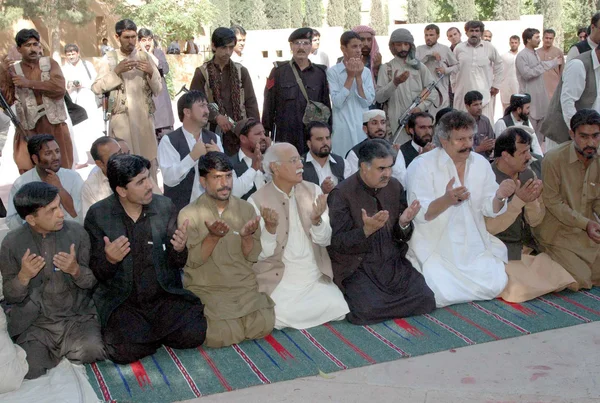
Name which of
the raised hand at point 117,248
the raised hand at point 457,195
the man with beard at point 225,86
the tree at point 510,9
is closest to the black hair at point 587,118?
the raised hand at point 457,195

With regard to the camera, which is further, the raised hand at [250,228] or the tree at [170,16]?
the tree at [170,16]

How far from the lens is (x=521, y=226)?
530 centimetres

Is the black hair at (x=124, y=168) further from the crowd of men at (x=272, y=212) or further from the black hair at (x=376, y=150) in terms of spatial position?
the black hair at (x=376, y=150)

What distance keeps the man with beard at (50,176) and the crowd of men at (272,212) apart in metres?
0.01

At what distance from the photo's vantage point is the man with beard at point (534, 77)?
392 inches

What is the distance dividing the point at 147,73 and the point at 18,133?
1.30m

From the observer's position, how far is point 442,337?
14.3ft

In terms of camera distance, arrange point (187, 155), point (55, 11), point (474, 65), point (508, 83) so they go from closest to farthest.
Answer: point (187, 155)
point (474, 65)
point (508, 83)
point (55, 11)

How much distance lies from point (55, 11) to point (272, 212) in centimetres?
1852

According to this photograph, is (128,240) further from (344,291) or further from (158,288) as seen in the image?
(344,291)

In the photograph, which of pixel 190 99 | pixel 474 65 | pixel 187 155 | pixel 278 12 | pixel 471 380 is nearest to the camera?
pixel 471 380

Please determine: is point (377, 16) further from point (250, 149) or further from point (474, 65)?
point (250, 149)

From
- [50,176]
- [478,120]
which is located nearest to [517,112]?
[478,120]

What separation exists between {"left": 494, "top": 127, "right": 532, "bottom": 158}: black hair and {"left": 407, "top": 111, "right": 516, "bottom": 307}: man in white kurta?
0.23 metres
